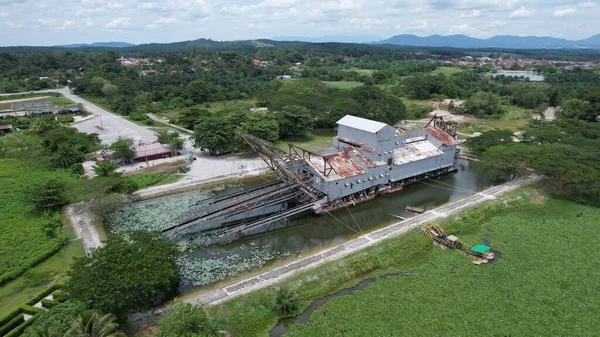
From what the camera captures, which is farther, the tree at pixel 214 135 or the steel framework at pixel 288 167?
the tree at pixel 214 135

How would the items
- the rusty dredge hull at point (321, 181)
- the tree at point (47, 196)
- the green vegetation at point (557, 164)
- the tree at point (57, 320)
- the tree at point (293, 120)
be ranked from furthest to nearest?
the tree at point (293, 120)
the green vegetation at point (557, 164)
the rusty dredge hull at point (321, 181)
the tree at point (47, 196)
the tree at point (57, 320)

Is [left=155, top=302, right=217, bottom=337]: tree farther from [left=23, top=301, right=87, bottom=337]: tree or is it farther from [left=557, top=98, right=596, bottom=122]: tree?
[left=557, top=98, right=596, bottom=122]: tree

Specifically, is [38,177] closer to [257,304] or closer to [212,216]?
[212,216]

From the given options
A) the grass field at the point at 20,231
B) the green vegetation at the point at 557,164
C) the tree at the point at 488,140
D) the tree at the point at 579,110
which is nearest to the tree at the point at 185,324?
the grass field at the point at 20,231

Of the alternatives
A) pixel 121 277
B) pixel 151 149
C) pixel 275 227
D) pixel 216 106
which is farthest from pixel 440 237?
pixel 216 106

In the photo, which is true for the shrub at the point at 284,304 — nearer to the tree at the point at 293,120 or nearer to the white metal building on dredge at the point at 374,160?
the white metal building on dredge at the point at 374,160

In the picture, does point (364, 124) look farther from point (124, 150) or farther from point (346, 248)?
point (124, 150)

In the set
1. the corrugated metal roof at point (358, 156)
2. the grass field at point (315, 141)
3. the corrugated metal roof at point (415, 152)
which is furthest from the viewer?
the grass field at point (315, 141)

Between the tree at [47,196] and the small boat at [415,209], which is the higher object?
the tree at [47,196]

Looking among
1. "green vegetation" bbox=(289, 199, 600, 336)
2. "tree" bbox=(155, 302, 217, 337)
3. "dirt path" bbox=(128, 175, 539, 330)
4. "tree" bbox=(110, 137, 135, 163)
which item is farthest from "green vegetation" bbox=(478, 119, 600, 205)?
"tree" bbox=(110, 137, 135, 163)
